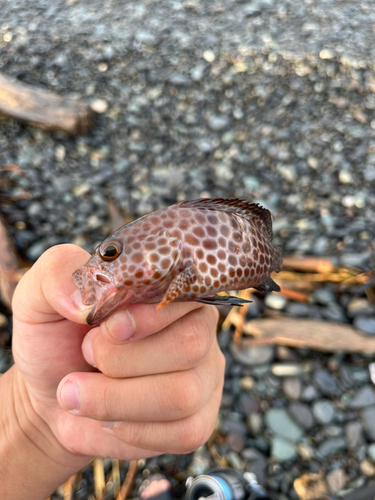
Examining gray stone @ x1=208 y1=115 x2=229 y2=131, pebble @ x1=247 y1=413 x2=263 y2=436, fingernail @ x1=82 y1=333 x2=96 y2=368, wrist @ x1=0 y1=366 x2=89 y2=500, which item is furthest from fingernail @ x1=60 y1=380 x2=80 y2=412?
gray stone @ x1=208 y1=115 x2=229 y2=131

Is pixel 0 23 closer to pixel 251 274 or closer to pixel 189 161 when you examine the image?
pixel 189 161

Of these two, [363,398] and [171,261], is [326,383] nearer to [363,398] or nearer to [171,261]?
[363,398]

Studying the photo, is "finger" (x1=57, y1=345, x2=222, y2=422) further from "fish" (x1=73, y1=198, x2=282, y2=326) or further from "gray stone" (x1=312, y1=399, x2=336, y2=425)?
"gray stone" (x1=312, y1=399, x2=336, y2=425)

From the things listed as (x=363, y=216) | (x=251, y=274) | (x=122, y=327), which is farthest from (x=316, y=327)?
(x=122, y=327)

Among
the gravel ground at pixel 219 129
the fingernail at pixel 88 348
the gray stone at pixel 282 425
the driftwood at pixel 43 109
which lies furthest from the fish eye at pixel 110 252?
the driftwood at pixel 43 109

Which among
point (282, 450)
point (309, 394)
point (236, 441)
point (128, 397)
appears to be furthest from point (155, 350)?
point (309, 394)

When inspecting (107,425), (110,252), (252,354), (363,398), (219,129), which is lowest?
(363,398)
